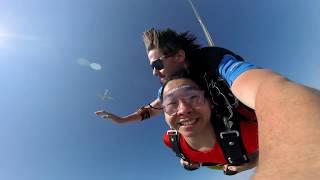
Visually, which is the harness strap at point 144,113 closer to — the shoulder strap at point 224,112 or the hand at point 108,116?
the hand at point 108,116

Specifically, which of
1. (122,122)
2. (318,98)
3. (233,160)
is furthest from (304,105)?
(122,122)

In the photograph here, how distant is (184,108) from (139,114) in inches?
84.2

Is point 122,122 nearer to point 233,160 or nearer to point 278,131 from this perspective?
point 233,160

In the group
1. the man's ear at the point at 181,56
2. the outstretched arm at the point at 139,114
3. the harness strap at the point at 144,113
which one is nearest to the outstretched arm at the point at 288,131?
the man's ear at the point at 181,56

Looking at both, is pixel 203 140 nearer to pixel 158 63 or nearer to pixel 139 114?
pixel 158 63

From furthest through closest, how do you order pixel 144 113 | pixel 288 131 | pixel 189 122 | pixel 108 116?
pixel 144 113, pixel 108 116, pixel 189 122, pixel 288 131

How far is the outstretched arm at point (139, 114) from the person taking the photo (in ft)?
17.7

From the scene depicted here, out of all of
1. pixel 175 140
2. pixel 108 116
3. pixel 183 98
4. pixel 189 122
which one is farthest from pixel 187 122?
pixel 108 116

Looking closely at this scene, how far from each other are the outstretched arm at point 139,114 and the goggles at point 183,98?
1.62 metres

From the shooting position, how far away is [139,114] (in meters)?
5.62

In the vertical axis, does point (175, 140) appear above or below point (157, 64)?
below

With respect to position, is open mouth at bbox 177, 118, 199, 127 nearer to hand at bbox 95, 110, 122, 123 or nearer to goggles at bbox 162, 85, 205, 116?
goggles at bbox 162, 85, 205, 116

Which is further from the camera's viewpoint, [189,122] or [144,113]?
[144,113]

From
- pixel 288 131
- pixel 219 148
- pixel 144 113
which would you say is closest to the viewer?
pixel 288 131
